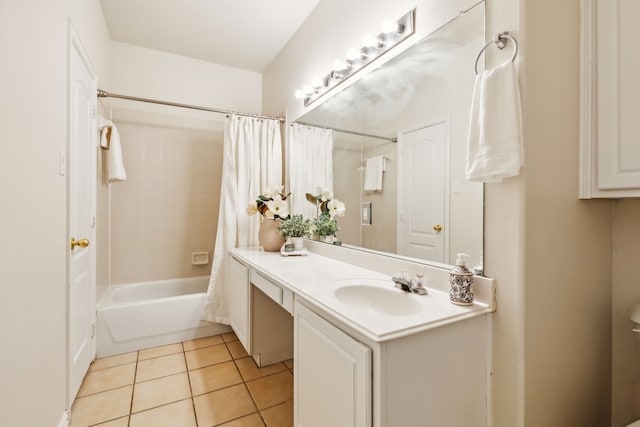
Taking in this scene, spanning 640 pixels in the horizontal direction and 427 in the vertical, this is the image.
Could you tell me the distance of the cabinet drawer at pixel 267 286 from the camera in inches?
57.1

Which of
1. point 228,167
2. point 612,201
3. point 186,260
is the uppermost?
point 228,167

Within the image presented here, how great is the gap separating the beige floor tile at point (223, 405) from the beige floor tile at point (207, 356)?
1.23ft

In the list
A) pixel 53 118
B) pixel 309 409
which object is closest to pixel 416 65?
pixel 309 409

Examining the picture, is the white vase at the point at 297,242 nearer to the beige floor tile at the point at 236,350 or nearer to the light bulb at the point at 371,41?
the beige floor tile at the point at 236,350

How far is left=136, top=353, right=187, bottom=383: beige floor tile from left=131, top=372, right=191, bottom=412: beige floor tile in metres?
0.06

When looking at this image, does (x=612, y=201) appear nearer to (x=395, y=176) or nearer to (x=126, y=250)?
(x=395, y=176)

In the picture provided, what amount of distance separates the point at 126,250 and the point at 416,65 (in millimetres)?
2963

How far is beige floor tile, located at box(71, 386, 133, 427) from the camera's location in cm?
153

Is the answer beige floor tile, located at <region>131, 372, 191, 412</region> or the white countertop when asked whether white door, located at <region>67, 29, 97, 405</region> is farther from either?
the white countertop

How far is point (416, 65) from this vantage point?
1397 millimetres

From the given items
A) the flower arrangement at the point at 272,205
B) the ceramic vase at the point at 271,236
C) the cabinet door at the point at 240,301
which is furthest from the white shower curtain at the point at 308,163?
the cabinet door at the point at 240,301

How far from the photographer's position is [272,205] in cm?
224

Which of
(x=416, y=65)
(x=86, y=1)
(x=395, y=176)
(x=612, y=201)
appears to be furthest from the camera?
(x=86, y=1)

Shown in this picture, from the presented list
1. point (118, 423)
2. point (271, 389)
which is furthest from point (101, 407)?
point (271, 389)
